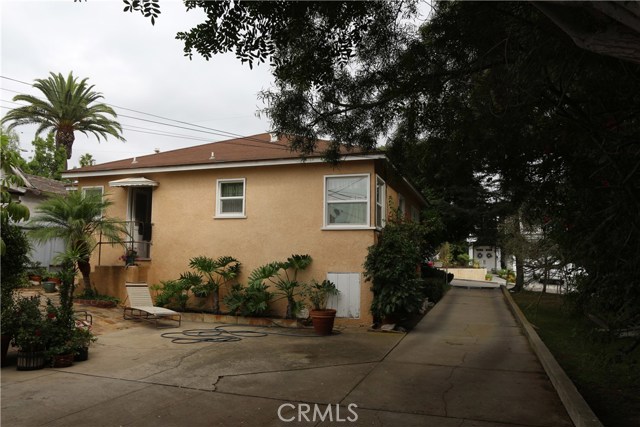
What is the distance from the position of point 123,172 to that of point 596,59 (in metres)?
13.7

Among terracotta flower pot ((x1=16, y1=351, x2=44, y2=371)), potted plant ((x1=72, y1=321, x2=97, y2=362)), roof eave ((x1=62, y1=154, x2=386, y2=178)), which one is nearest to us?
terracotta flower pot ((x1=16, y1=351, x2=44, y2=371))

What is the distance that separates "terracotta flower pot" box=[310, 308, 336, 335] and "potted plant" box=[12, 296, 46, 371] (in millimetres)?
5517

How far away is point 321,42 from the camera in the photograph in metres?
6.77

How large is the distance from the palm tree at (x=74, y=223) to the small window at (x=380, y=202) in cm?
743

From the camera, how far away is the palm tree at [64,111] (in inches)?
1048

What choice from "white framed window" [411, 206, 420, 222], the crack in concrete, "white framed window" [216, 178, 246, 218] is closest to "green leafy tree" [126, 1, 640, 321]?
the crack in concrete

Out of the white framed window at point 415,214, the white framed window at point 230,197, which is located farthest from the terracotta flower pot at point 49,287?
the white framed window at point 415,214

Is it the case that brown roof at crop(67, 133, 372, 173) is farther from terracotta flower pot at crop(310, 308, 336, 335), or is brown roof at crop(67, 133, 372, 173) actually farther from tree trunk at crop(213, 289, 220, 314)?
terracotta flower pot at crop(310, 308, 336, 335)

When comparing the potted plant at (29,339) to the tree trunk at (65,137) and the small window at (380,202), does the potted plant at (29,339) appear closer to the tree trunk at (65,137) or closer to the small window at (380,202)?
the small window at (380,202)

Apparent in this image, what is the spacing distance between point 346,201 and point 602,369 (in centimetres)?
714

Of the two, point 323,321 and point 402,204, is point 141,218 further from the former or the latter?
point 402,204

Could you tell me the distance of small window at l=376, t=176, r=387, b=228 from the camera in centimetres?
1271

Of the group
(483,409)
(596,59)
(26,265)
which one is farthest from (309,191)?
(596,59)

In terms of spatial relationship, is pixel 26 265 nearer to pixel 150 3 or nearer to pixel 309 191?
pixel 150 3
